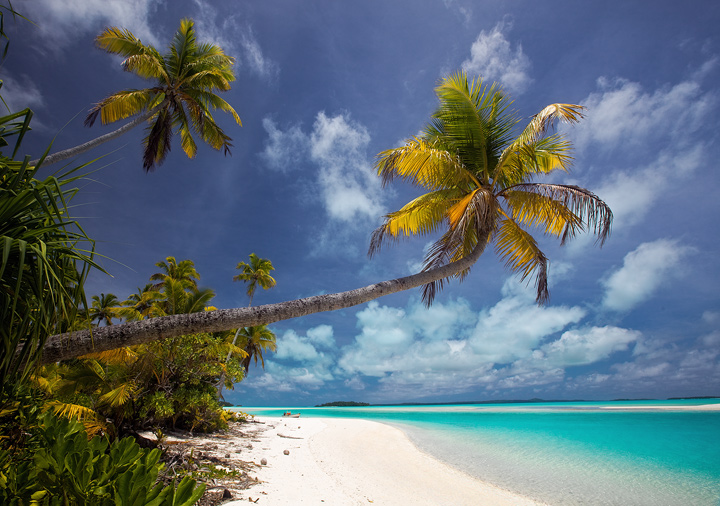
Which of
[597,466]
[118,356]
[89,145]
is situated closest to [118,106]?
[89,145]

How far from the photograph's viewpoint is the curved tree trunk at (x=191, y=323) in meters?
2.68

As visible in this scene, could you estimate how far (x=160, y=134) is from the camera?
1095 centimetres

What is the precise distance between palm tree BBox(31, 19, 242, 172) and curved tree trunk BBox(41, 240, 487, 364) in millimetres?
9461

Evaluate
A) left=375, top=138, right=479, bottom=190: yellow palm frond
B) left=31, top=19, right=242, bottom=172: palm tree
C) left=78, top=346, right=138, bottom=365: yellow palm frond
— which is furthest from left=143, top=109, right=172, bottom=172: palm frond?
left=375, top=138, right=479, bottom=190: yellow palm frond

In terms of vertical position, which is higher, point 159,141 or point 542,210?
point 159,141

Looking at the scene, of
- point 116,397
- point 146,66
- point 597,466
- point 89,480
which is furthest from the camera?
point 146,66

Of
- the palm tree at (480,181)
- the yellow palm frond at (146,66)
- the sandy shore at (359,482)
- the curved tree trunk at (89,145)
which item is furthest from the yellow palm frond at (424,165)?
the yellow palm frond at (146,66)

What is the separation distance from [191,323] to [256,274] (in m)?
21.8

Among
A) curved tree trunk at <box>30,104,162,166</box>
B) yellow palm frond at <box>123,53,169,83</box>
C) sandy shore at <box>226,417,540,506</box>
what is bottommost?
sandy shore at <box>226,417,540,506</box>

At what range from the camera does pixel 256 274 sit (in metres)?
24.2

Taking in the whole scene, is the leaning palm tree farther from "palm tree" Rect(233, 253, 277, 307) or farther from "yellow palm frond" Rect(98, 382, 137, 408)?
"yellow palm frond" Rect(98, 382, 137, 408)

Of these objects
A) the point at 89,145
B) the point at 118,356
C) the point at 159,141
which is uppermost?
the point at 159,141

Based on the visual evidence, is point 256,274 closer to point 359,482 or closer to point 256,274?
point 256,274

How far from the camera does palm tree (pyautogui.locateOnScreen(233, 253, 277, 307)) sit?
2414 centimetres
